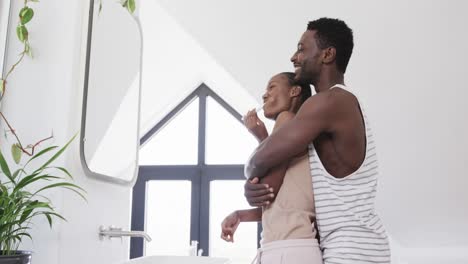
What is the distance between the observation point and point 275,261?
914mm

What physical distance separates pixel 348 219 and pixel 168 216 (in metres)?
3.51

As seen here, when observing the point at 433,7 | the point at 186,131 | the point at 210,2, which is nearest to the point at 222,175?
the point at 186,131

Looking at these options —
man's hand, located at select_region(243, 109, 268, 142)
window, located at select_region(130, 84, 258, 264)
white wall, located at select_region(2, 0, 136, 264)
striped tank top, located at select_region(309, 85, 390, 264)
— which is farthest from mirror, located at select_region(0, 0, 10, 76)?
window, located at select_region(130, 84, 258, 264)

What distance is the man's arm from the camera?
0.92 metres

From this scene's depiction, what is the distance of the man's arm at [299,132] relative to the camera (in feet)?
3.03

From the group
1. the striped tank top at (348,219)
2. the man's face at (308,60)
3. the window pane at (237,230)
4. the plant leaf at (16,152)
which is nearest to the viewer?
the striped tank top at (348,219)

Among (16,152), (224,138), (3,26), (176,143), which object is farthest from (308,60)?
(176,143)

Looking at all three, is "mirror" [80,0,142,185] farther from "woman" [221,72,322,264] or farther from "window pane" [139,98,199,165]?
"window pane" [139,98,199,165]

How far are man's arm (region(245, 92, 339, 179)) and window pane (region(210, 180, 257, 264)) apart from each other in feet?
10.2

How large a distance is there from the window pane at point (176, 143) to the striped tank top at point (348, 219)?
3.38 meters

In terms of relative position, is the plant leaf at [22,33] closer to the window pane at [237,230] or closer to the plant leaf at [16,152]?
the plant leaf at [16,152]

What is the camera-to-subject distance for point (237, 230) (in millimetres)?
4125

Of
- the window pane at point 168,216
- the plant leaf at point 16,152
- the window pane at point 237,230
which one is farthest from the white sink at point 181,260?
the window pane at point 168,216

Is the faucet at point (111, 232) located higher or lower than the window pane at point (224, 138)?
lower
